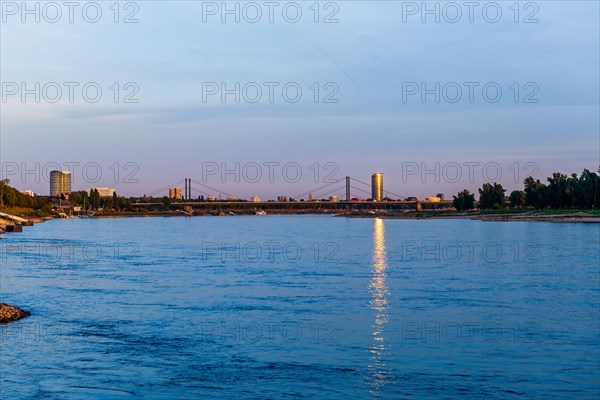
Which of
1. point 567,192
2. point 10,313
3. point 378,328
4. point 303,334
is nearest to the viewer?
point 303,334

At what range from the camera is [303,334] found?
25672 millimetres

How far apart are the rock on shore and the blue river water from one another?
1.99 feet

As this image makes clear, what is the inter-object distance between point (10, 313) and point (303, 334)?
11.7m

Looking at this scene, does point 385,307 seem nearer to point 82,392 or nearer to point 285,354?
point 285,354

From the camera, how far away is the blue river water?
1919 cm

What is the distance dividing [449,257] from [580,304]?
1169 inches

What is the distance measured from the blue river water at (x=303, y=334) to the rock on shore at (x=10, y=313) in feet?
1.99

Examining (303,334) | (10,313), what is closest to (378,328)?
(303,334)

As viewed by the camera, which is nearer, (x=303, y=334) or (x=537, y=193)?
(x=303, y=334)

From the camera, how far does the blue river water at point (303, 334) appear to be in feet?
→ 63.0

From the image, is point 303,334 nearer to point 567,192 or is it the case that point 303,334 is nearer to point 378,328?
point 378,328

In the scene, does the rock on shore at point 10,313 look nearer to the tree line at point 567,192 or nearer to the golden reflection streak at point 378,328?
the golden reflection streak at point 378,328

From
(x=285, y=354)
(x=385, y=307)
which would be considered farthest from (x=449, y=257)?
(x=285, y=354)

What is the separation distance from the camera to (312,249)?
249ft
